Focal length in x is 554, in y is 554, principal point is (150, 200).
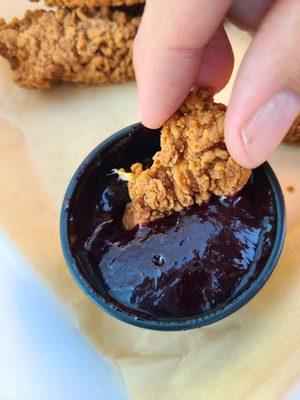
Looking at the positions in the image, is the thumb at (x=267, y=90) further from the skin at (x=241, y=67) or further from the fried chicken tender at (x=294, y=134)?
the fried chicken tender at (x=294, y=134)

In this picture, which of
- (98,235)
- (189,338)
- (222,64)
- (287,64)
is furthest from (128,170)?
(287,64)

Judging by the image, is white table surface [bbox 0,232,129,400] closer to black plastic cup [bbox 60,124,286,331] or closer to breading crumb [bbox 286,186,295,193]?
black plastic cup [bbox 60,124,286,331]

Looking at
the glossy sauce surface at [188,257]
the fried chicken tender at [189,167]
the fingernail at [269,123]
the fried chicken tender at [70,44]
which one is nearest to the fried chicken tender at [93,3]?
the fried chicken tender at [70,44]

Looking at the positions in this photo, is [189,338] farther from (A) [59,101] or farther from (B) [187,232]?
(A) [59,101]

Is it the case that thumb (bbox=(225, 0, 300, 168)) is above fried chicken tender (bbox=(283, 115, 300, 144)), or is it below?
above

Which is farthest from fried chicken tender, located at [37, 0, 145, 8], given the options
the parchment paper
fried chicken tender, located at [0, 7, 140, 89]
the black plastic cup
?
the black plastic cup

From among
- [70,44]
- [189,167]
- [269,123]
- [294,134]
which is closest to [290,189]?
[294,134]

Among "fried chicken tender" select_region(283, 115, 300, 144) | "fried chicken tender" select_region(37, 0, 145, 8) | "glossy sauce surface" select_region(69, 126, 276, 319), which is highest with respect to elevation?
"fried chicken tender" select_region(37, 0, 145, 8)

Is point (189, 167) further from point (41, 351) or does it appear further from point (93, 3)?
point (93, 3)
